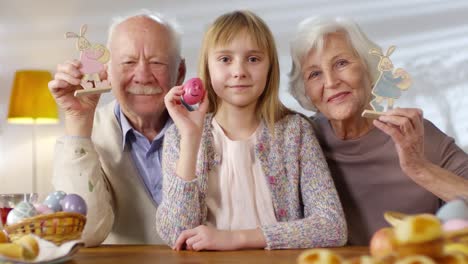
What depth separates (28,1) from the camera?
4027 mm

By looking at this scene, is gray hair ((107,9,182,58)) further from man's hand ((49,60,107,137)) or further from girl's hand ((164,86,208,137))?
girl's hand ((164,86,208,137))

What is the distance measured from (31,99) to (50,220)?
8.73ft

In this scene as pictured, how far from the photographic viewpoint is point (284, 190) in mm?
1667

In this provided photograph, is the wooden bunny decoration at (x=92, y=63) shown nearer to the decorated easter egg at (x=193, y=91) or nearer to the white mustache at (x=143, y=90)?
the decorated easter egg at (x=193, y=91)

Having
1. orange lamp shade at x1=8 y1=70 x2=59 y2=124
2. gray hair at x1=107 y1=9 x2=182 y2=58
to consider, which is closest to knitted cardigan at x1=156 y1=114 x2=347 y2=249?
gray hair at x1=107 y1=9 x2=182 y2=58

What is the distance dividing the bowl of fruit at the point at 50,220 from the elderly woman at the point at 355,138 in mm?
892

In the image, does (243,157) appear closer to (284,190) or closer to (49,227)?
(284,190)

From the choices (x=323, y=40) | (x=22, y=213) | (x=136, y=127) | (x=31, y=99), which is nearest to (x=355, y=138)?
(x=323, y=40)

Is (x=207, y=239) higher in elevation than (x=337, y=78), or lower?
lower

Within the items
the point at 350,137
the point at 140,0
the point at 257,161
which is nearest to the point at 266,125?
the point at 257,161

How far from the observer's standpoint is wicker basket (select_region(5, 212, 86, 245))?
120 cm

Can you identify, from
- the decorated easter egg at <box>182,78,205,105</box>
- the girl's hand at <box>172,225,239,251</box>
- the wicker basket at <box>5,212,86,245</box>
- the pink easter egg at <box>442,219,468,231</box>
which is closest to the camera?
the pink easter egg at <box>442,219,468,231</box>

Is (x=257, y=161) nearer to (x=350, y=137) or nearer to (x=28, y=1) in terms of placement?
(x=350, y=137)

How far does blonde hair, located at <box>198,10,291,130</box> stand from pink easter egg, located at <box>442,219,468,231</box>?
0.85 meters
